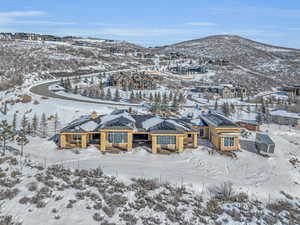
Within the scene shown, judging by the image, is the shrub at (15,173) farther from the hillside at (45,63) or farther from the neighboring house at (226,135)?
the hillside at (45,63)

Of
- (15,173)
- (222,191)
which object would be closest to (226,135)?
(222,191)

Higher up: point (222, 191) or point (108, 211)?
point (108, 211)

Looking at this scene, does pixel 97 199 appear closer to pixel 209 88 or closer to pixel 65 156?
pixel 65 156

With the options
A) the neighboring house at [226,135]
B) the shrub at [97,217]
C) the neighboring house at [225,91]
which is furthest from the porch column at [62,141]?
the neighboring house at [225,91]

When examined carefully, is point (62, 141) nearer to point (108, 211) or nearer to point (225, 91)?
point (108, 211)

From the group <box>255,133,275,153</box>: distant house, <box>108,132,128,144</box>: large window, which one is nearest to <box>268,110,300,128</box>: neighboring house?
<box>255,133,275,153</box>: distant house

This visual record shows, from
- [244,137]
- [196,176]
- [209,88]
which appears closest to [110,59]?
[209,88]
